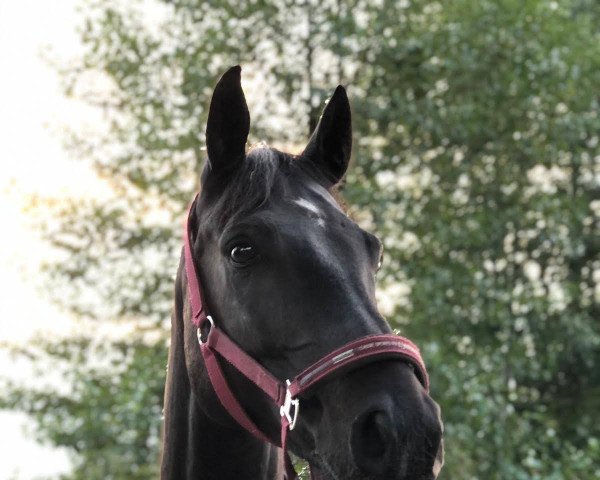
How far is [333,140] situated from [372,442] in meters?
1.20

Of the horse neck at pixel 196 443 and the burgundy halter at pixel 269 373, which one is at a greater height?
the burgundy halter at pixel 269 373

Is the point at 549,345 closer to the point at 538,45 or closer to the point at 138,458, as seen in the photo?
the point at 538,45

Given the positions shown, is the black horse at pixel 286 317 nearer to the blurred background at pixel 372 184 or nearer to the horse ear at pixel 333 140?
the horse ear at pixel 333 140

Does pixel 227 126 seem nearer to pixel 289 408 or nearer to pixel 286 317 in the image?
pixel 286 317

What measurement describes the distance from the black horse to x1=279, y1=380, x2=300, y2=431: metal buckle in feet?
0.09

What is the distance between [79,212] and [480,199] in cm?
521

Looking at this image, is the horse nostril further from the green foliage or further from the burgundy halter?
the green foliage

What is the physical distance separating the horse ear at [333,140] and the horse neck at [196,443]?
60cm

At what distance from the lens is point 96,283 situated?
11.5m

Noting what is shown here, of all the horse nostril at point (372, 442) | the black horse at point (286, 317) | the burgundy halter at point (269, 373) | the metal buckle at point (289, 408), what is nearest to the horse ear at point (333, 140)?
the black horse at point (286, 317)

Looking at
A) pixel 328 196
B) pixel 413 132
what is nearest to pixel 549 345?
pixel 413 132

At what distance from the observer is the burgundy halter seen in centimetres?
210

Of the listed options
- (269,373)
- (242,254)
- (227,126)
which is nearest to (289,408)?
(269,373)

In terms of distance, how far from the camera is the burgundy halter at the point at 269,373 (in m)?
2.10
